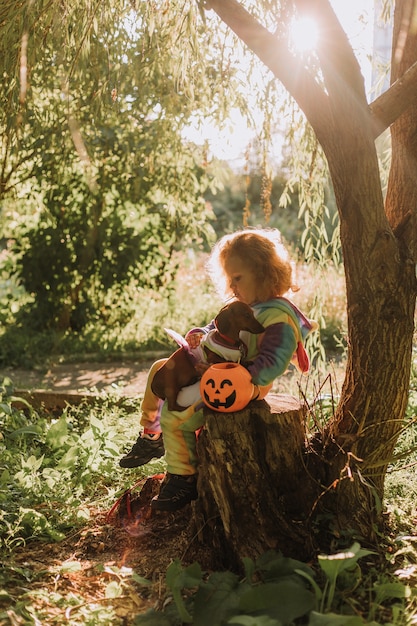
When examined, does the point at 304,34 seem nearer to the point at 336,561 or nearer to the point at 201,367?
the point at 201,367

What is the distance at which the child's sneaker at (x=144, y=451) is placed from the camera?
3.59m

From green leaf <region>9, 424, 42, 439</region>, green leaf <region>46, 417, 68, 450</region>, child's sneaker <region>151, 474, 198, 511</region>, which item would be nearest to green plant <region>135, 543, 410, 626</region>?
child's sneaker <region>151, 474, 198, 511</region>

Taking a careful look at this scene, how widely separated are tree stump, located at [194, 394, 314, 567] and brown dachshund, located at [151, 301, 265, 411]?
0.24 meters

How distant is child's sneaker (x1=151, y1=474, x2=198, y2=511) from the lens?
3254 millimetres

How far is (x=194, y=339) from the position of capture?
3.38 m

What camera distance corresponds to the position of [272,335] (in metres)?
3.07

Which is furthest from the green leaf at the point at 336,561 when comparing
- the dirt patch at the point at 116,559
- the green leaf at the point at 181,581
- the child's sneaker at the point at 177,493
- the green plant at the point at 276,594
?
the child's sneaker at the point at 177,493

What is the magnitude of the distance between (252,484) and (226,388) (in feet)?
1.34

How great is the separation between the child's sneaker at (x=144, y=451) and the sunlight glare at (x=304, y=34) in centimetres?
197

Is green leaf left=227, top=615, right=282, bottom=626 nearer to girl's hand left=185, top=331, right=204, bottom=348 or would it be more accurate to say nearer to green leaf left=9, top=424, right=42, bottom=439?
girl's hand left=185, top=331, right=204, bottom=348

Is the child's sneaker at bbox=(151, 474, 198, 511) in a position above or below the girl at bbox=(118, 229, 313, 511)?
below

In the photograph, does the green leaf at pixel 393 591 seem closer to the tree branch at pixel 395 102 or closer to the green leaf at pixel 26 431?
the tree branch at pixel 395 102

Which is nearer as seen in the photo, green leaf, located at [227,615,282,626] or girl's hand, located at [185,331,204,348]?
green leaf, located at [227,615,282,626]

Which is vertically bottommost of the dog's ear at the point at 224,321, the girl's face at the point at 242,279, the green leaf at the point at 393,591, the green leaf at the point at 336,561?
the green leaf at the point at 393,591
